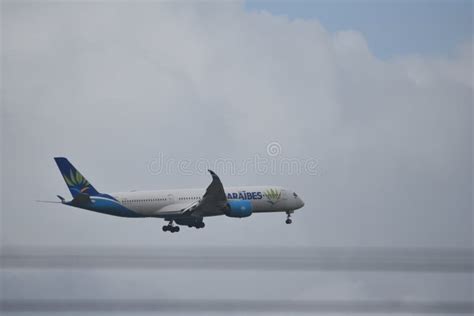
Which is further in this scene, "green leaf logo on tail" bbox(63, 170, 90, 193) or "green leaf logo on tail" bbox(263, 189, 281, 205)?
"green leaf logo on tail" bbox(263, 189, 281, 205)

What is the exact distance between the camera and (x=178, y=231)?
58250 millimetres

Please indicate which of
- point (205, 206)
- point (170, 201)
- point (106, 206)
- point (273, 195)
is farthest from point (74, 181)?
point (273, 195)

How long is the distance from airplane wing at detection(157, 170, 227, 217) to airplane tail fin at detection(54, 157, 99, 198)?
544 centimetres

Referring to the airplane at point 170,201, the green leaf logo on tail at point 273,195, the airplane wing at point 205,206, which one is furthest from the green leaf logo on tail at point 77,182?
the green leaf logo on tail at point 273,195

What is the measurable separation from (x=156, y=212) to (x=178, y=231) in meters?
4.13

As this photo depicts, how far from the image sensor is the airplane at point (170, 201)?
5366 cm

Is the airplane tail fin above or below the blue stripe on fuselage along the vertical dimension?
above

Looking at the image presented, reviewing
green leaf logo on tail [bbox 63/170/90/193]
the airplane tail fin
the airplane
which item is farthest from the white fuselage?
green leaf logo on tail [bbox 63/170/90/193]

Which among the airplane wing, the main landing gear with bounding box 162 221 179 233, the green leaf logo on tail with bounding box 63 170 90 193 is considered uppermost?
the green leaf logo on tail with bounding box 63 170 90 193

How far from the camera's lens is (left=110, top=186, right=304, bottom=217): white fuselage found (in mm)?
54156

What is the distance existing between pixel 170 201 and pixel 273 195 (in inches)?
319

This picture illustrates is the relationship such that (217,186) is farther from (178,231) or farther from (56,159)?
(56,159)

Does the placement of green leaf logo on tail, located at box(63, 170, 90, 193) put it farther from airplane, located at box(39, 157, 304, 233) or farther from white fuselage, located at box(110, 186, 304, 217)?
white fuselage, located at box(110, 186, 304, 217)

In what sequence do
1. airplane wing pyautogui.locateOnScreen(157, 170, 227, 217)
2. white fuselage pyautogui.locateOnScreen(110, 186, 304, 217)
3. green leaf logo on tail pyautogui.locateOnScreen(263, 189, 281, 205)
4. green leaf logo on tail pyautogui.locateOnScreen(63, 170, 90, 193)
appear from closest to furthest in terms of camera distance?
1. airplane wing pyautogui.locateOnScreen(157, 170, 227, 217)
2. white fuselage pyautogui.locateOnScreen(110, 186, 304, 217)
3. green leaf logo on tail pyautogui.locateOnScreen(63, 170, 90, 193)
4. green leaf logo on tail pyautogui.locateOnScreen(263, 189, 281, 205)
